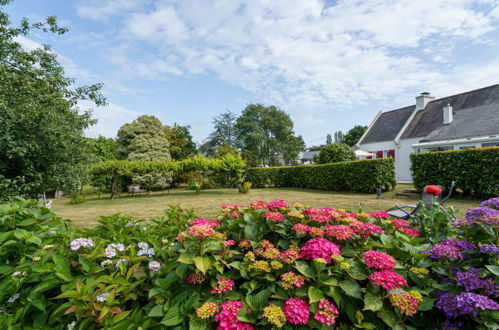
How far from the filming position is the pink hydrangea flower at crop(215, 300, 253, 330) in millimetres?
1145

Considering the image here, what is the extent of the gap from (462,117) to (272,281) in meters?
21.9

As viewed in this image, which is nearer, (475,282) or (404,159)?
(475,282)

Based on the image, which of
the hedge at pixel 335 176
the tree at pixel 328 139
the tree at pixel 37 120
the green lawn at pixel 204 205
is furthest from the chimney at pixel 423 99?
the tree at pixel 328 139

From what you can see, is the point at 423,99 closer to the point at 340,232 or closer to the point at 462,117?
the point at 462,117

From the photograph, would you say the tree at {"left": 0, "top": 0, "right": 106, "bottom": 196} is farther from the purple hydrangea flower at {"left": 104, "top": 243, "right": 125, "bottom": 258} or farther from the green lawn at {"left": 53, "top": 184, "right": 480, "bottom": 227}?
the purple hydrangea flower at {"left": 104, "top": 243, "right": 125, "bottom": 258}

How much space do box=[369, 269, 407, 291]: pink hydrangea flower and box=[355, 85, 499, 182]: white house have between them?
16346 millimetres

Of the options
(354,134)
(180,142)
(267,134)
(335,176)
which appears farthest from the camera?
(354,134)

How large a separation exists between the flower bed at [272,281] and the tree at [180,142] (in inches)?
946

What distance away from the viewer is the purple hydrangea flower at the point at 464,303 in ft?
3.38

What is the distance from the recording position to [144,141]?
70.2 feet

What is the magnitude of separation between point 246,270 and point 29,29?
6564 mm

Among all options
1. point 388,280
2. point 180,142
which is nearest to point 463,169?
point 388,280

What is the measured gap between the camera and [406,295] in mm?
1119

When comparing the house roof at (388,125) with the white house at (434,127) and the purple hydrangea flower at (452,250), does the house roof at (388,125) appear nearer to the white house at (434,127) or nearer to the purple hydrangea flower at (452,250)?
the white house at (434,127)
